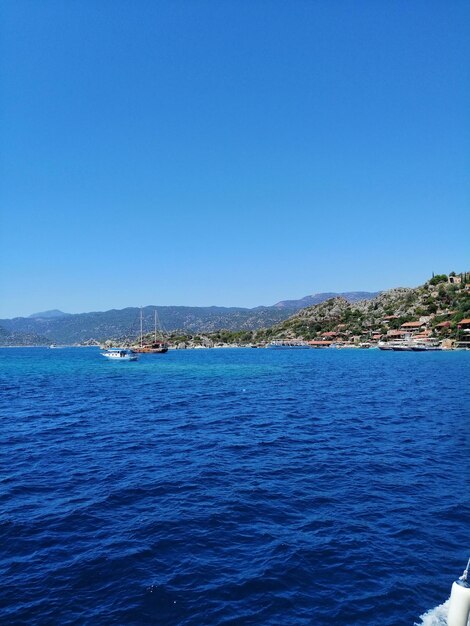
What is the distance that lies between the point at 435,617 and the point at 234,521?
809cm

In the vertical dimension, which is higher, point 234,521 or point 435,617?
point 435,617

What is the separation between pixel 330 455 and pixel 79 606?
18.2 meters

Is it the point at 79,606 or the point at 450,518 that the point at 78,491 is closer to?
the point at 79,606

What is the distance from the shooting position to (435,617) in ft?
35.9

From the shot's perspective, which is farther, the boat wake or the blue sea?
the blue sea

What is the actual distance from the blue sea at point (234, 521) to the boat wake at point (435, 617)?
52 millimetres

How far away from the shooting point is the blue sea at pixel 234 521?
462 inches

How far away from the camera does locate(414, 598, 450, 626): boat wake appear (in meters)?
10.7

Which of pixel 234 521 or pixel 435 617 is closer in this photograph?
pixel 435 617

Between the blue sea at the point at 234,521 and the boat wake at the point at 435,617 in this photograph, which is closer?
the boat wake at the point at 435,617

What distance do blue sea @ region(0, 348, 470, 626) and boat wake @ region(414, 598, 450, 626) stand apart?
0.05 metres

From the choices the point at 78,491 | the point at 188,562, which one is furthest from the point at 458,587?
the point at 78,491

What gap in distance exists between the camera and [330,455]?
26.4 meters

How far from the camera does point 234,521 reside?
17.0 metres
